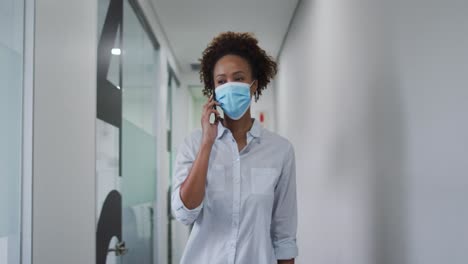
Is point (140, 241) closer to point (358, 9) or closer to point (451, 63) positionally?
point (358, 9)

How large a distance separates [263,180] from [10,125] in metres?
0.80

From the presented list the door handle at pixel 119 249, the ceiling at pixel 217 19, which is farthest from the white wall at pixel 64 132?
the ceiling at pixel 217 19

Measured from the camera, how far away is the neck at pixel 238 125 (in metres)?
1.49

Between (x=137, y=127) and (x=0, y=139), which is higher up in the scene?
(x=137, y=127)

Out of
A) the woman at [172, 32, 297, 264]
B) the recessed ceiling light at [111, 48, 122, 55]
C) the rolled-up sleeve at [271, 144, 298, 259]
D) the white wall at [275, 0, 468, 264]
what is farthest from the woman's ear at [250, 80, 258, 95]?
the recessed ceiling light at [111, 48, 122, 55]

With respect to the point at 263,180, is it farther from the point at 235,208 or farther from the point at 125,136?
the point at 125,136

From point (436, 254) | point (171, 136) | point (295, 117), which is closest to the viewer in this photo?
point (436, 254)

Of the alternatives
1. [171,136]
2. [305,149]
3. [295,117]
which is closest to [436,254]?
[305,149]

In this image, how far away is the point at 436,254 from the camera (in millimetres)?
1109

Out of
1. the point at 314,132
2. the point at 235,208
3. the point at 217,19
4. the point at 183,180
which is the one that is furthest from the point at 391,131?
the point at 217,19

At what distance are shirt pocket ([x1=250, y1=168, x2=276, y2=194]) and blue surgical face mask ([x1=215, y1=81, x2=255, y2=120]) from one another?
21 cm

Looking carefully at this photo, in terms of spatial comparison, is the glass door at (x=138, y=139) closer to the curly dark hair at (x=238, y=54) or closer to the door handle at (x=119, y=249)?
the door handle at (x=119, y=249)

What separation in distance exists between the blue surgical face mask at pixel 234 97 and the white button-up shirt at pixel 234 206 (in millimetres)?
76

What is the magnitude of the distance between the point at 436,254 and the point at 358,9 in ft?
3.53
